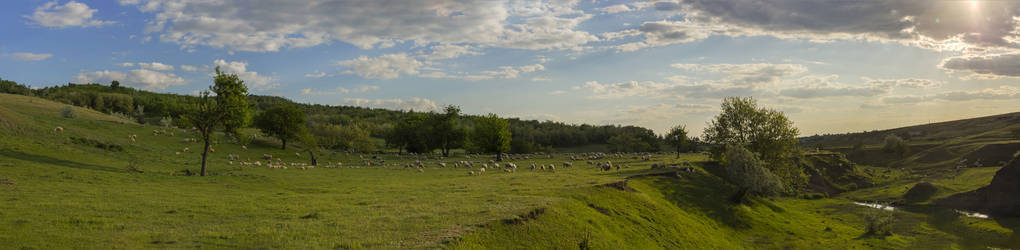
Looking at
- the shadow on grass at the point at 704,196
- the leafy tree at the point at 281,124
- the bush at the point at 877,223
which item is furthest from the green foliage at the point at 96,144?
the bush at the point at 877,223

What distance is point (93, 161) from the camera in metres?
35.5

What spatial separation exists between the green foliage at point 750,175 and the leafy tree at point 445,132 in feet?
181

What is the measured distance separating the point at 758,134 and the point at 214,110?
59.6 meters

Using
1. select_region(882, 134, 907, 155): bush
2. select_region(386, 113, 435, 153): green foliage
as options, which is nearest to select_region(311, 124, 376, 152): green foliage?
select_region(386, 113, 435, 153): green foliage

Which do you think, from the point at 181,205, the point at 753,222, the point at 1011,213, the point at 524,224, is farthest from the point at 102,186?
the point at 1011,213

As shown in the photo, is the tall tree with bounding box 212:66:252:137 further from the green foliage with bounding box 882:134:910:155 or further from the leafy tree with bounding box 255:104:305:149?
the green foliage with bounding box 882:134:910:155

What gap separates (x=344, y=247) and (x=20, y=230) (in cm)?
1061

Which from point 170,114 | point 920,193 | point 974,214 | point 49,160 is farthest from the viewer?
point 170,114

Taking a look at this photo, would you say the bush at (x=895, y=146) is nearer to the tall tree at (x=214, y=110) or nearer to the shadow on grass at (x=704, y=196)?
the shadow on grass at (x=704, y=196)

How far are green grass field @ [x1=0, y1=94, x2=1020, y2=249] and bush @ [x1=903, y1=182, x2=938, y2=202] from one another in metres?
2.55

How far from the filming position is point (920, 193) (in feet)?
183

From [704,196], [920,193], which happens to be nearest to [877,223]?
[704,196]

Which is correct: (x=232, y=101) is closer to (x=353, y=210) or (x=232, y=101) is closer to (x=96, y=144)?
(x=96, y=144)

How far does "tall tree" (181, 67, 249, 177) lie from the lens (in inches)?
1463
